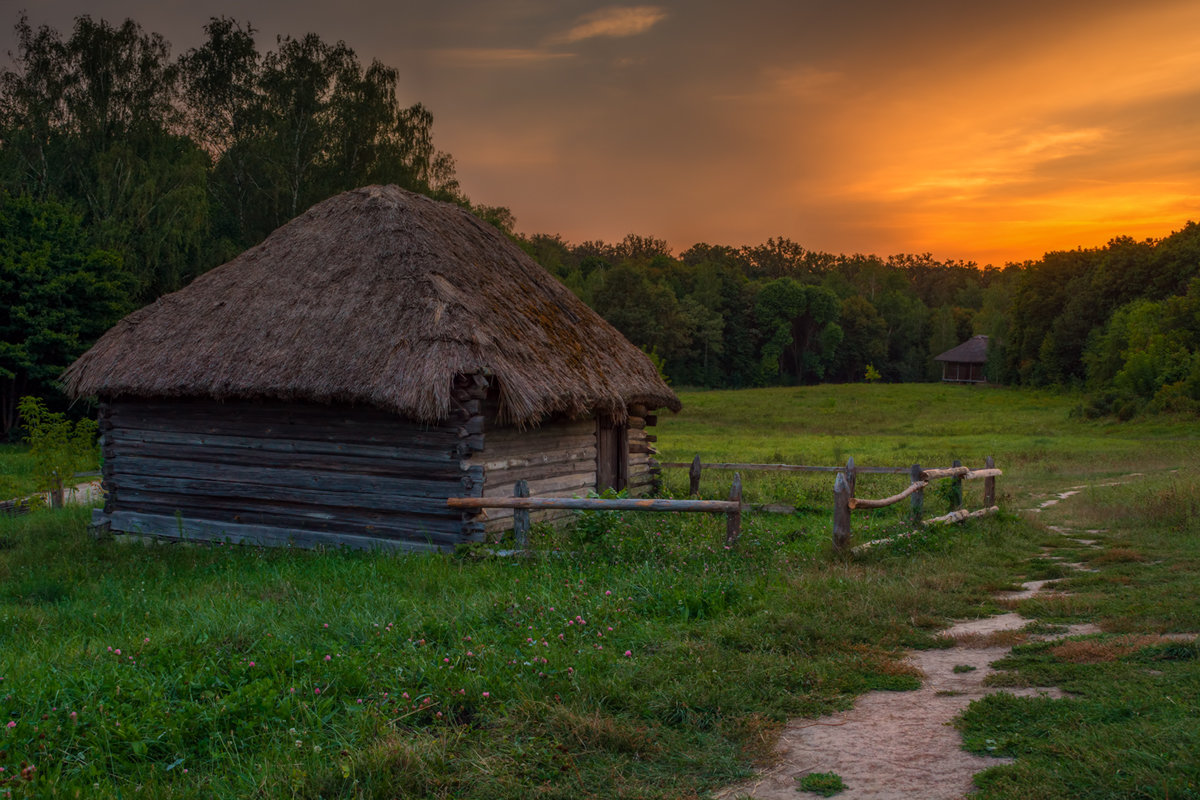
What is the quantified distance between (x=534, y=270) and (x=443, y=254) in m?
3.13

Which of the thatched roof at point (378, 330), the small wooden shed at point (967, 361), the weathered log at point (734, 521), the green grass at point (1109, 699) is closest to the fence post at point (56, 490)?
the thatched roof at point (378, 330)

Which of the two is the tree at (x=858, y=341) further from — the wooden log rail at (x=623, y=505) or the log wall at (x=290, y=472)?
the wooden log rail at (x=623, y=505)

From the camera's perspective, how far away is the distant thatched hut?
11.1 metres

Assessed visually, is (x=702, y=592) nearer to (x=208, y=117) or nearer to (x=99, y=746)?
(x=99, y=746)

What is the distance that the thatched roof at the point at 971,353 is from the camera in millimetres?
69250

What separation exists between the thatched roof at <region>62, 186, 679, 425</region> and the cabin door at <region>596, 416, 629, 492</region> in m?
0.79

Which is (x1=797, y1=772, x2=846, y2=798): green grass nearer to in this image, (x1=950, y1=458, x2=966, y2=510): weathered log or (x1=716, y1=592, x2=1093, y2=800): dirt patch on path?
(x1=716, y1=592, x2=1093, y2=800): dirt patch on path

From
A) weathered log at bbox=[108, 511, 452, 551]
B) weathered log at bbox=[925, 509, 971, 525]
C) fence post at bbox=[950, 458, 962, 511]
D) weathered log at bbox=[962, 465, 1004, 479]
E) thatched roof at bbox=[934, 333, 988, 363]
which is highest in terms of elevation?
thatched roof at bbox=[934, 333, 988, 363]

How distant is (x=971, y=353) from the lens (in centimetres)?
7012

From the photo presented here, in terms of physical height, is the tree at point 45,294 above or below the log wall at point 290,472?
above

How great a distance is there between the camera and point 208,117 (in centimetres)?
3656

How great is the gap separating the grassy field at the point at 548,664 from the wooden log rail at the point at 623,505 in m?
0.32

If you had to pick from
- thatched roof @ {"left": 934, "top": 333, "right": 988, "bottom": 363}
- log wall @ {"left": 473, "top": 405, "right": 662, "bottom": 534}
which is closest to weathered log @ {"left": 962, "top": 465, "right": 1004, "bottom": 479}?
log wall @ {"left": 473, "top": 405, "right": 662, "bottom": 534}

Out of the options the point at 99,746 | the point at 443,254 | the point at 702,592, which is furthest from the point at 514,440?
the point at 99,746
